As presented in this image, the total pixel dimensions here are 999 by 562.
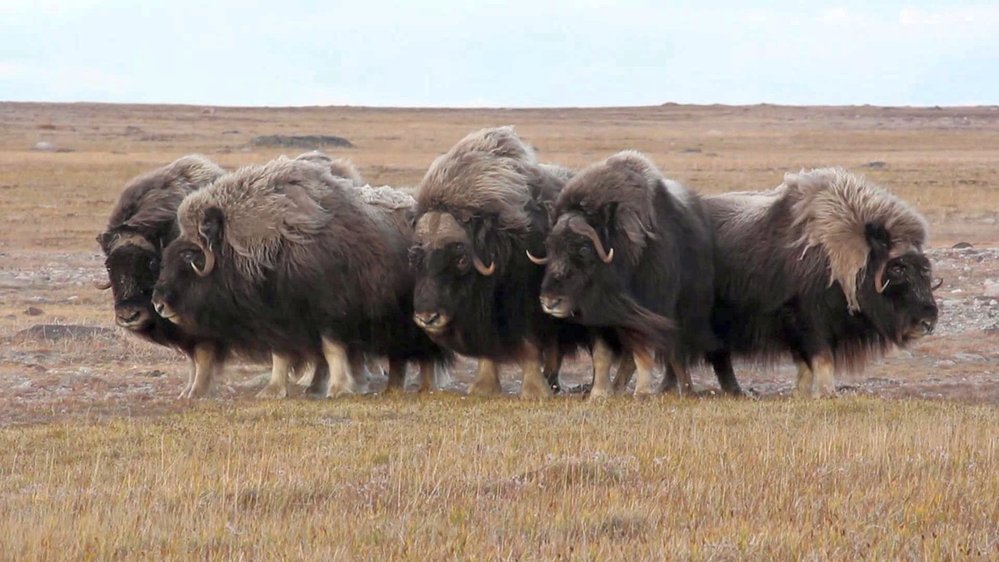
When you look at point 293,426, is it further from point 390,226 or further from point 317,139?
point 317,139

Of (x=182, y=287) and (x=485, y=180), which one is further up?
(x=485, y=180)

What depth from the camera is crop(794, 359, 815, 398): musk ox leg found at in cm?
848

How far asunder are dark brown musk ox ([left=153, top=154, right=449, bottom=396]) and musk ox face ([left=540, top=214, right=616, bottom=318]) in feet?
3.25

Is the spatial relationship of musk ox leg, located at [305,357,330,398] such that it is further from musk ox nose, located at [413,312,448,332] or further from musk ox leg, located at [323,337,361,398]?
musk ox nose, located at [413,312,448,332]

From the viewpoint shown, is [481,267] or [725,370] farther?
[725,370]

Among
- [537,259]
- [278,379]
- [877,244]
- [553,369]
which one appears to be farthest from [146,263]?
[877,244]

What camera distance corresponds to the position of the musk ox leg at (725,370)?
8820 millimetres

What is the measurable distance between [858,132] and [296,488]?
49.2 metres

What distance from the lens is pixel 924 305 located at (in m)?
8.13

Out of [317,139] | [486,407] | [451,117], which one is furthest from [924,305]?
[451,117]

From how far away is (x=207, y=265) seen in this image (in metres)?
8.47

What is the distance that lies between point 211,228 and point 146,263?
1.87 feet

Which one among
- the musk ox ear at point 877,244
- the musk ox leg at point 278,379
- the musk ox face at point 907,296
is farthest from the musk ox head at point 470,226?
the musk ox face at point 907,296

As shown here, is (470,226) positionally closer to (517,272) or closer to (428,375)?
(517,272)
